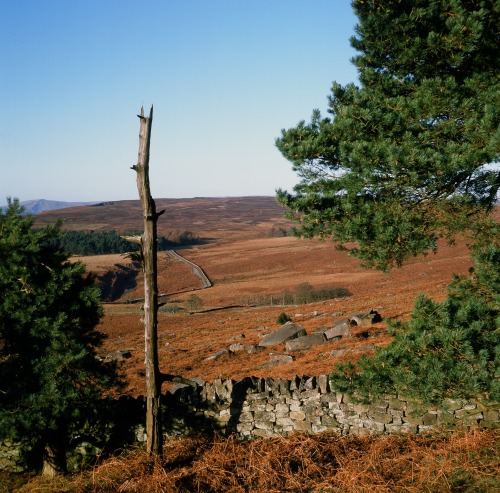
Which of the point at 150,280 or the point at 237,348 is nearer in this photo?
the point at 150,280

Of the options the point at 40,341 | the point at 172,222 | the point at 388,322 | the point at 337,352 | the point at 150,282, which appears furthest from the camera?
the point at 172,222

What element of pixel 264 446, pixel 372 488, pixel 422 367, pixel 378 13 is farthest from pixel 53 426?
pixel 378 13

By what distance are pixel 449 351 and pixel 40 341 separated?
7542 mm

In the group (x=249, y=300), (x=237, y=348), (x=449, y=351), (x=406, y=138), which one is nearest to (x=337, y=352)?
(x=237, y=348)

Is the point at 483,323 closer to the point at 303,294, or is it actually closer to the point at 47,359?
the point at 47,359

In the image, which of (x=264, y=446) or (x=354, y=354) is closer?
(x=264, y=446)

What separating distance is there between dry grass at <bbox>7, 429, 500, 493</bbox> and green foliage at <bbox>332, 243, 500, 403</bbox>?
94 centimetres

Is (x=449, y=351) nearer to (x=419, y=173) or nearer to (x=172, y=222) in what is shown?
(x=419, y=173)

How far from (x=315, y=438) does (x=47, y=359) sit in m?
5.52

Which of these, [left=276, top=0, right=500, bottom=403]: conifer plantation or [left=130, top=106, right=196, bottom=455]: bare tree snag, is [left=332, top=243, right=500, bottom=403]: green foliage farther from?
Result: [left=130, top=106, right=196, bottom=455]: bare tree snag

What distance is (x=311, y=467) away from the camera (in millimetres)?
6902

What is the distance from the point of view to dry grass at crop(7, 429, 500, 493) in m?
6.22

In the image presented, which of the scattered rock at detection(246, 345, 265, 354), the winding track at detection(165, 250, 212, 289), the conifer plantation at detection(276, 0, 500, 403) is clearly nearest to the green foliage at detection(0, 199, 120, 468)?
the conifer plantation at detection(276, 0, 500, 403)

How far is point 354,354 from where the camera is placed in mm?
15523
